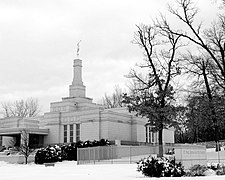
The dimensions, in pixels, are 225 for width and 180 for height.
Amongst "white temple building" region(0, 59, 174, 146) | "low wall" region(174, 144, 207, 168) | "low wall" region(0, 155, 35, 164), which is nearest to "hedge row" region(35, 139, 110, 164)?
"low wall" region(0, 155, 35, 164)

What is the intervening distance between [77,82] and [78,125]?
30.7ft

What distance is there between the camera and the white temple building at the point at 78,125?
160 feet

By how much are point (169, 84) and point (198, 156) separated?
56.6ft

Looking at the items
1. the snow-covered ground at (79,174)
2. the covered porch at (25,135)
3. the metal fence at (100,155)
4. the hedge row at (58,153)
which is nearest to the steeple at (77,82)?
the covered porch at (25,135)

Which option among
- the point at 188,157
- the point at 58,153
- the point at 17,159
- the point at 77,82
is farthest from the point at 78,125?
the point at 188,157

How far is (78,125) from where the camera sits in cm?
5194

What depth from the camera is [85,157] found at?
36.0 m

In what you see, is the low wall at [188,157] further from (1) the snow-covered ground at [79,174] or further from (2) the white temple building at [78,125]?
(2) the white temple building at [78,125]

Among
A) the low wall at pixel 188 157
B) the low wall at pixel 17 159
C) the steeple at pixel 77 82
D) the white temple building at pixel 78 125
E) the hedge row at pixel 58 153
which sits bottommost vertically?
the low wall at pixel 17 159

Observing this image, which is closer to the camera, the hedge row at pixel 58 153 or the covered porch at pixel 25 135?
the hedge row at pixel 58 153

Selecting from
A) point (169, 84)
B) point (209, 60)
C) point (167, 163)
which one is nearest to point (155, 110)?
point (169, 84)

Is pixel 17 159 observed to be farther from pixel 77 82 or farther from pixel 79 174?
pixel 79 174

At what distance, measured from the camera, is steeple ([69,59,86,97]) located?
58.4 meters

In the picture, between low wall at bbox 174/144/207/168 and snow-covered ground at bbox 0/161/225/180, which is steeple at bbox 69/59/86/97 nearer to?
snow-covered ground at bbox 0/161/225/180
